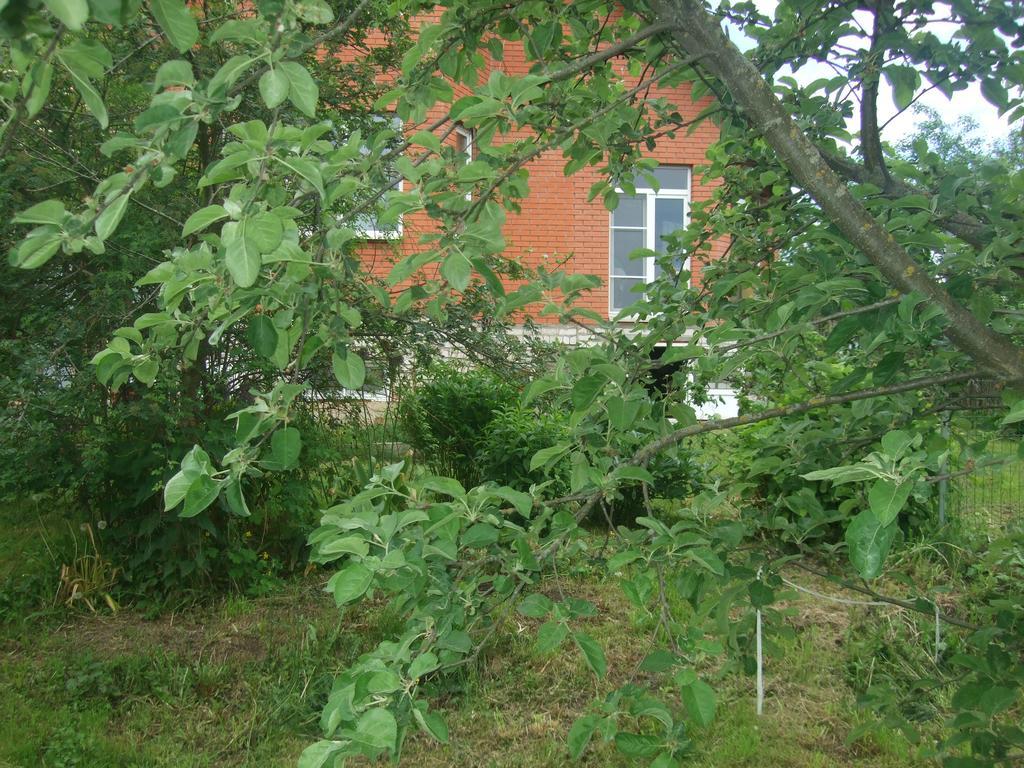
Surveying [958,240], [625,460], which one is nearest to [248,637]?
[625,460]

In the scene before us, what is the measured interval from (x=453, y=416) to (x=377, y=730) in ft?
16.7

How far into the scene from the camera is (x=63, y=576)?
14.5 feet

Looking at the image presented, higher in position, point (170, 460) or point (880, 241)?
point (880, 241)

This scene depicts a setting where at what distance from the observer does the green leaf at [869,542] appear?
3.52ft

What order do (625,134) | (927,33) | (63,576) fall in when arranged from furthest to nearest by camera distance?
(63,576)
(625,134)
(927,33)

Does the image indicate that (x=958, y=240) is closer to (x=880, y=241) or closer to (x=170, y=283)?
(x=880, y=241)

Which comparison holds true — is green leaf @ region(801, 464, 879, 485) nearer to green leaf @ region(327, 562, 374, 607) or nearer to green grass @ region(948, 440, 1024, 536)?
green leaf @ region(327, 562, 374, 607)

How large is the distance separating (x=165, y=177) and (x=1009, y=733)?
211 centimetres

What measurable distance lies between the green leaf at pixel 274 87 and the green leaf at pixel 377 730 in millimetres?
775

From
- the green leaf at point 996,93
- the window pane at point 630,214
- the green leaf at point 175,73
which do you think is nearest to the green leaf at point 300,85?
the green leaf at point 175,73

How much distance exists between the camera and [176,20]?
2.77 ft

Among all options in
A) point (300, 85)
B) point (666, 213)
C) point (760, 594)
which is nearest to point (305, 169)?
point (300, 85)

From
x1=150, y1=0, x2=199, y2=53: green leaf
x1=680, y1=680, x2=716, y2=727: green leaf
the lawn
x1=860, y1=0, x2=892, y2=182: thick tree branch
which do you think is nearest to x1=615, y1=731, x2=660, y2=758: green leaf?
x1=680, y1=680, x2=716, y2=727: green leaf

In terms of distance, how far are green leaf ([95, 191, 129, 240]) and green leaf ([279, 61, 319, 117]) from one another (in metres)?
0.23
